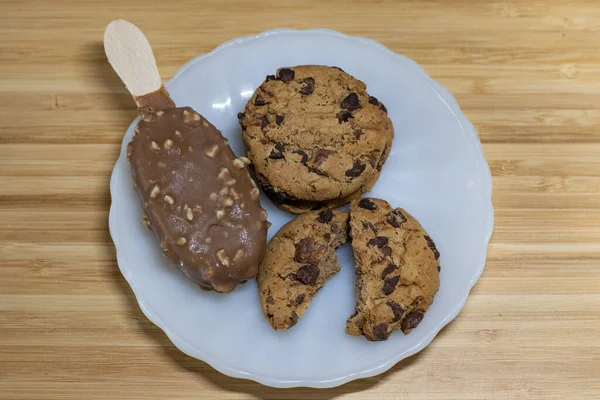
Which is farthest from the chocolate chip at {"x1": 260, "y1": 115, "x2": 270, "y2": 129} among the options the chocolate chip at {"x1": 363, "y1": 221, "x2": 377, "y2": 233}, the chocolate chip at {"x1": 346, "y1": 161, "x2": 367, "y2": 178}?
the chocolate chip at {"x1": 363, "y1": 221, "x2": 377, "y2": 233}

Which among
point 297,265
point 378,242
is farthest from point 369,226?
point 297,265

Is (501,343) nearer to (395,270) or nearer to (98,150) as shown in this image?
(395,270)

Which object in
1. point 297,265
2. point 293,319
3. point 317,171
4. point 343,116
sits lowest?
point 293,319

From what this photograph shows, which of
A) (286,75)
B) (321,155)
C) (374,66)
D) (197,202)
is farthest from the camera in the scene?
(374,66)

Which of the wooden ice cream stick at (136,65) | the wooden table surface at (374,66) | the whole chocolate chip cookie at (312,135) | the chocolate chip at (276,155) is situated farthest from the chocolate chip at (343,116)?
the wooden table surface at (374,66)

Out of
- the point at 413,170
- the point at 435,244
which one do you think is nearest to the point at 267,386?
the point at 435,244

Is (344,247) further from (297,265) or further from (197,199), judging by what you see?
(197,199)
